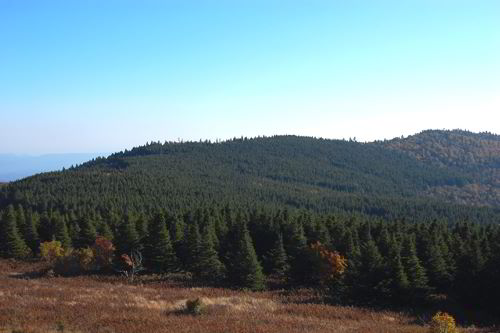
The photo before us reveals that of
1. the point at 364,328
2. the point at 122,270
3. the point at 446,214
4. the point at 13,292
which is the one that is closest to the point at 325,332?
the point at 364,328

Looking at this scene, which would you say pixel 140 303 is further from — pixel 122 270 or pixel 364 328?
pixel 122 270

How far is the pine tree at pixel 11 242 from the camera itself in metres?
70.0

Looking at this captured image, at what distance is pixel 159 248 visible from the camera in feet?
196

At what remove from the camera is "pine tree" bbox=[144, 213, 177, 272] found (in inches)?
2346

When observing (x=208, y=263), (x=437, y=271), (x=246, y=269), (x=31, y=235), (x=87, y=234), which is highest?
(x=87, y=234)

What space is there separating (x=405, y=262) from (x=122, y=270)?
35.3 metres

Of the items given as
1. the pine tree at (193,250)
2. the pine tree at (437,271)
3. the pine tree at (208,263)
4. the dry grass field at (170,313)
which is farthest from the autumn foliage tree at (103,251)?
the pine tree at (437,271)

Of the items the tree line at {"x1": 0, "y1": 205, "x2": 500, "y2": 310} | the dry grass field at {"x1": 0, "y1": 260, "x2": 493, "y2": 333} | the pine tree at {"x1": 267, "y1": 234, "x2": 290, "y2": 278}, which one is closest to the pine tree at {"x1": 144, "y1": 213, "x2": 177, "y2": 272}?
the tree line at {"x1": 0, "y1": 205, "x2": 500, "y2": 310}

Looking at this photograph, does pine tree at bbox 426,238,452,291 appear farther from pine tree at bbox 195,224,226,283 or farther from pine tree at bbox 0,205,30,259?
pine tree at bbox 0,205,30,259

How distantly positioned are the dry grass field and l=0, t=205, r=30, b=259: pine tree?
88.4ft

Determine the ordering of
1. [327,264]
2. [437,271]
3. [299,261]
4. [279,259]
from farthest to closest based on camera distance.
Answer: [279,259] → [299,261] → [327,264] → [437,271]

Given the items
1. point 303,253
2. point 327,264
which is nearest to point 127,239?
point 303,253

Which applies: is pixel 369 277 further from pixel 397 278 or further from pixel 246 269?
pixel 246 269

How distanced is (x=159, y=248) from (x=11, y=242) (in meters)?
26.1
